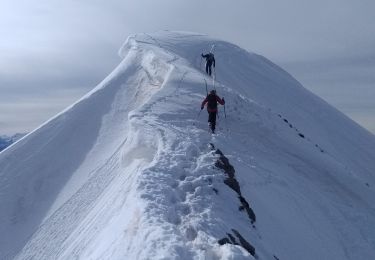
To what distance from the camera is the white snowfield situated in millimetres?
10789

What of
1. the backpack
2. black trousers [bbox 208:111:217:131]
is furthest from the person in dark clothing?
black trousers [bbox 208:111:217:131]

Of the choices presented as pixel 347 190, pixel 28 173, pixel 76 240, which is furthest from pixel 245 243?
pixel 28 173

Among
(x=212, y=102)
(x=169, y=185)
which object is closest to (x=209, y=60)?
(x=212, y=102)

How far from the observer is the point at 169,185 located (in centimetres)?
1228

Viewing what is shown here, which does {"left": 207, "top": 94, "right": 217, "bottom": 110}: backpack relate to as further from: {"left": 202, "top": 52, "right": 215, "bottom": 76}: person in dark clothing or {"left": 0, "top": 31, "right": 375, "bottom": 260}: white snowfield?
{"left": 202, "top": 52, "right": 215, "bottom": 76}: person in dark clothing

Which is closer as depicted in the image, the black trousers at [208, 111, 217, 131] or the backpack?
the backpack

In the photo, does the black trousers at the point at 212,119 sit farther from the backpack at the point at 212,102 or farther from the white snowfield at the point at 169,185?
the white snowfield at the point at 169,185

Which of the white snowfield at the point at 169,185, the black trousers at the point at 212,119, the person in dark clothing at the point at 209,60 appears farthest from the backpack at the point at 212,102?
the person in dark clothing at the point at 209,60

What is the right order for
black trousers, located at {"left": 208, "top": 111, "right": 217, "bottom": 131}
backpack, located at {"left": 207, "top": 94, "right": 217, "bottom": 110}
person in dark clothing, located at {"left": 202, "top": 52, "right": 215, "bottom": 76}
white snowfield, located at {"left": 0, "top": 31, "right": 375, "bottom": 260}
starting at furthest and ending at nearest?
person in dark clothing, located at {"left": 202, "top": 52, "right": 215, "bottom": 76}, black trousers, located at {"left": 208, "top": 111, "right": 217, "bottom": 131}, backpack, located at {"left": 207, "top": 94, "right": 217, "bottom": 110}, white snowfield, located at {"left": 0, "top": 31, "right": 375, "bottom": 260}

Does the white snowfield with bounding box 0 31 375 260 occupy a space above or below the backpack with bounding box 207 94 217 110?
below

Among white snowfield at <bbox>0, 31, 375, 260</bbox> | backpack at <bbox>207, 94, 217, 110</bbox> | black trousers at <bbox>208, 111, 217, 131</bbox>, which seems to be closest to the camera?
white snowfield at <bbox>0, 31, 375, 260</bbox>

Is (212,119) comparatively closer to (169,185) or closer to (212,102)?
(212,102)

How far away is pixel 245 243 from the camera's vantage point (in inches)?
423

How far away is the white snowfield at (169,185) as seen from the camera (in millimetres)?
10789
